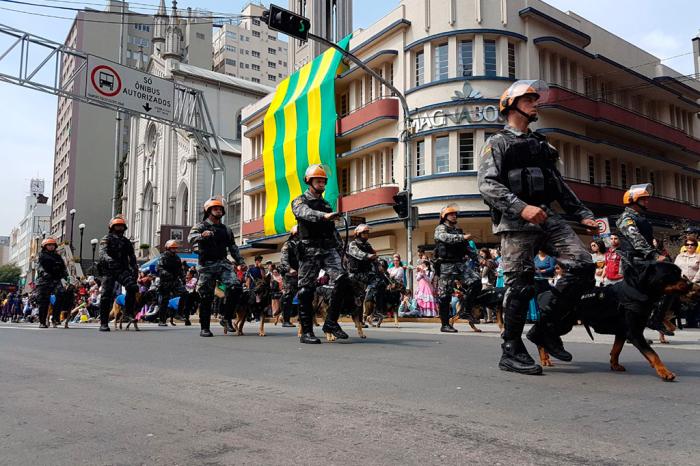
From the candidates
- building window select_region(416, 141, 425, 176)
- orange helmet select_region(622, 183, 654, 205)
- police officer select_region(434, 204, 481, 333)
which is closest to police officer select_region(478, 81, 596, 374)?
orange helmet select_region(622, 183, 654, 205)

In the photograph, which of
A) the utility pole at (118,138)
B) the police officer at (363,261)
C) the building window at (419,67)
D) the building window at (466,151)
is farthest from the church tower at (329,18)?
the utility pole at (118,138)

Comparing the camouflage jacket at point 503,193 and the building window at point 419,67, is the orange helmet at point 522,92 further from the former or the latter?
the building window at point 419,67

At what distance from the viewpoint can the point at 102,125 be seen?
291 ft

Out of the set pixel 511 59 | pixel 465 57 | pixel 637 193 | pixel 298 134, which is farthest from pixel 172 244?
pixel 298 134

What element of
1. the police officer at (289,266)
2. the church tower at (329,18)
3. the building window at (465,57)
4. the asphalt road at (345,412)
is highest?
the church tower at (329,18)

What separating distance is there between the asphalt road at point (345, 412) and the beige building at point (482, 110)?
18.3 metres

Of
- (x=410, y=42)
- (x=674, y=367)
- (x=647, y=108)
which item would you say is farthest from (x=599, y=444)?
(x=647, y=108)

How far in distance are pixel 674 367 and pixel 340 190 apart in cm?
2866

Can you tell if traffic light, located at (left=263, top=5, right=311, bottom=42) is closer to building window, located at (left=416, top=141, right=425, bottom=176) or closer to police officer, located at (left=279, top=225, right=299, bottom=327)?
police officer, located at (left=279, top=225, right=299, bottom=327)

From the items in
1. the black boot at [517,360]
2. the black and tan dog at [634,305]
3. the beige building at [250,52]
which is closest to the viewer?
the black and tan dog at [634,305]

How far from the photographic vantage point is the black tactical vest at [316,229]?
812 centimetres

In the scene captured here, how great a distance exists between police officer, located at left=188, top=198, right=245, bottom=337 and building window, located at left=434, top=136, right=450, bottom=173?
17869 millimetres

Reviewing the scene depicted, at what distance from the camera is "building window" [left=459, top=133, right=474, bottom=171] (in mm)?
26297

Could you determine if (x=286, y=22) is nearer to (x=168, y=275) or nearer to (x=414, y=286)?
(x=168, y=275)
